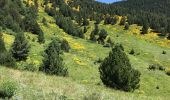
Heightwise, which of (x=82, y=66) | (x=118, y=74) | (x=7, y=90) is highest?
(x=7, y=90)

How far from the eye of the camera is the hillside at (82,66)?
18.5 meters

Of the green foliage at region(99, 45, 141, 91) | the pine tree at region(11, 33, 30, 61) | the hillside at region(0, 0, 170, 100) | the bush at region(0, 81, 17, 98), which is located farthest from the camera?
the pine tree at region(11, 33, 30, 61)

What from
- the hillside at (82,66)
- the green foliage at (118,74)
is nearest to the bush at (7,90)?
the hillside at (82,66)

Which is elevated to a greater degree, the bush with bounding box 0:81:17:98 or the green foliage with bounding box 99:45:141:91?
the bush with bounding box 0:81:17:98

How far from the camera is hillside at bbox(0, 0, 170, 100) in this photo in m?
18.5

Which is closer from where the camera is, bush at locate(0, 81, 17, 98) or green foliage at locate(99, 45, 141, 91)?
bush at locate(0, 81, 17, 98)

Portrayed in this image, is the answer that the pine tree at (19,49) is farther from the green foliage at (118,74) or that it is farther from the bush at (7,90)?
the bush at (7,90)

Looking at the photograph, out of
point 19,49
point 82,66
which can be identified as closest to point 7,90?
point 19,49

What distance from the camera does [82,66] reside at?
81.4 metres

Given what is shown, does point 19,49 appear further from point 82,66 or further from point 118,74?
point 118,74

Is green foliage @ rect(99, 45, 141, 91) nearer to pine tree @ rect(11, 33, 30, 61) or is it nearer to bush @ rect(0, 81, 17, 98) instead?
bush @ rect(0, 81, 17, 98)

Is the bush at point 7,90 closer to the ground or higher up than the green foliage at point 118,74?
higher up

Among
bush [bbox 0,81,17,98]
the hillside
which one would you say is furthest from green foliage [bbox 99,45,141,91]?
bush [bbox 0,81,17,98]

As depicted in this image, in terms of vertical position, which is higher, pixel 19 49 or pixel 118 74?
pixel 118 74
